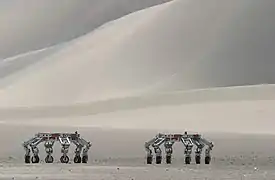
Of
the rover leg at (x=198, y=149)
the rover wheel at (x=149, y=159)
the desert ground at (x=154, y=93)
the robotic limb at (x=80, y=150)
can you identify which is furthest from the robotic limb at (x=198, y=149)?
the robotic limb at (x=80, y=150)

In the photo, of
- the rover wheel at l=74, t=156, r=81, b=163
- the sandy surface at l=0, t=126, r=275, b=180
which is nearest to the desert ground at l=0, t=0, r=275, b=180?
the sandy surface at l=0, t=126, r=275, b=180

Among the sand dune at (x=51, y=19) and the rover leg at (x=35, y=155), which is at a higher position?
the sand dune at (x=51, y=19)

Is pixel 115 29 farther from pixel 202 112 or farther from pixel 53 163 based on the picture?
pixel 53 163

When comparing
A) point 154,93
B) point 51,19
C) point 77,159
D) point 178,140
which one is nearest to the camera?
point 77,159

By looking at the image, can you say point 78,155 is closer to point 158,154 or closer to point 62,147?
point 62,147

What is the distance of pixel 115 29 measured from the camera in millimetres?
49281

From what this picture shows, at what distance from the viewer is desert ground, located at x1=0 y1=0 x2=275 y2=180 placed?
19.6 meters

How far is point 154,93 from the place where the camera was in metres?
35.3

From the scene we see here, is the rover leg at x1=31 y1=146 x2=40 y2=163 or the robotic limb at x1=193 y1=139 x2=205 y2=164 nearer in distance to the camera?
the rover leg at x1=31 y1=146 x2=40 y2=163

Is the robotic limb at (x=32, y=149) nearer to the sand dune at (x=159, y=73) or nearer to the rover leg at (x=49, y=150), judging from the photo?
the rover leg at (x=49, y=150)

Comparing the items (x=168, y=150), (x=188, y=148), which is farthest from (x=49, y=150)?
(x=188, y=148)

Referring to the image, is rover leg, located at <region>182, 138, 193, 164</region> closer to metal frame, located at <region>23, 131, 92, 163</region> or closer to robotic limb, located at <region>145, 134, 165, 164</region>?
robotic limb, located at <region>145, 134, 165, 164</region>

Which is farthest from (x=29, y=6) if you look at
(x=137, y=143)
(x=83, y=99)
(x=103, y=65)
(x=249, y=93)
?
(x=137, y=143)

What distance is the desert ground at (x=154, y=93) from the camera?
64.4 ft
